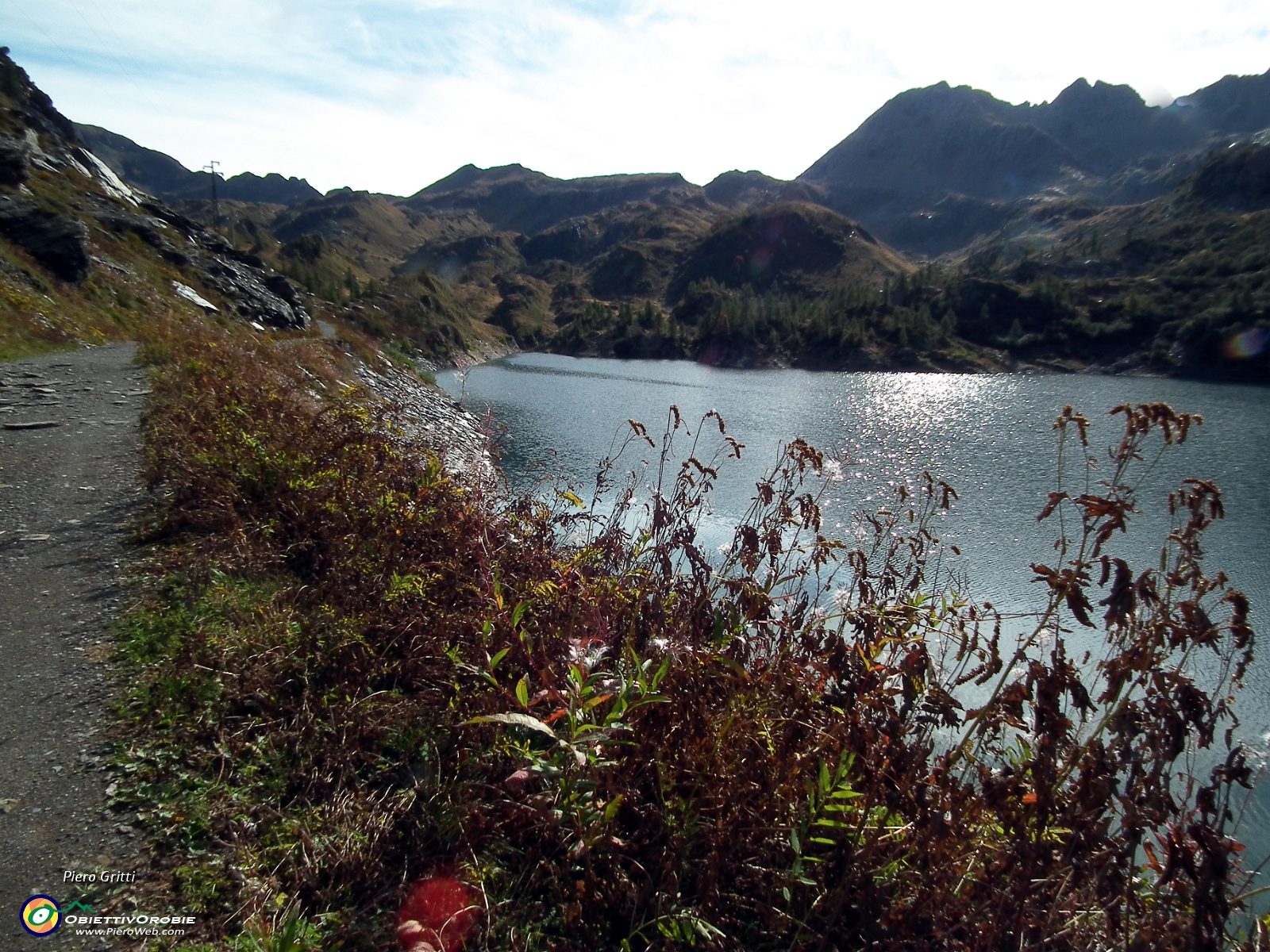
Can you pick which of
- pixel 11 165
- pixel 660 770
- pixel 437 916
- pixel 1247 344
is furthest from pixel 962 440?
pixel 1247 344

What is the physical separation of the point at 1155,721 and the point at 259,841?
3.82 meters

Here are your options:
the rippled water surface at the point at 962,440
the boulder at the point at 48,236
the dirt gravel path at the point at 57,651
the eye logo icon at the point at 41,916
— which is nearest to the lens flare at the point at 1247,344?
the rippled water surface at the point at 962,440

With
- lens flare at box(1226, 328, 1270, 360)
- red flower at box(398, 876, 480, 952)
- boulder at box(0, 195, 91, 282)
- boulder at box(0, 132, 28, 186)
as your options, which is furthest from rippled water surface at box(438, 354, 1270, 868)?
boulder at box(0, 132, 28, 186)

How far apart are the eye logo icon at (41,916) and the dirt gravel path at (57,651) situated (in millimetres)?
22

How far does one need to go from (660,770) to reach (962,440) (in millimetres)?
32229

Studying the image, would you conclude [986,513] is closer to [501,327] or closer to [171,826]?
[171,826]

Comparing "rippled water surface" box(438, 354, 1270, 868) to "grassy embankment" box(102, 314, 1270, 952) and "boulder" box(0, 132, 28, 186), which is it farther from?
"boulder" box(0, 132, 28, 186)

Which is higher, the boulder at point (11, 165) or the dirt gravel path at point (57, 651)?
the boulder at point (11, 165)

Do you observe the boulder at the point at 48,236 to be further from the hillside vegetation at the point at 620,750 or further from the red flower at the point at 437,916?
the red flower at the point at 437,916

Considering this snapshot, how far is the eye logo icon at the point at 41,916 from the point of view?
239cm

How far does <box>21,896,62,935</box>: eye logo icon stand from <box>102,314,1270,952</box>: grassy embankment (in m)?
0.34

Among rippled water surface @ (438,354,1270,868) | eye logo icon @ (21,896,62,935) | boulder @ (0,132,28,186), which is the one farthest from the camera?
boulder @ (0,132,28,186)

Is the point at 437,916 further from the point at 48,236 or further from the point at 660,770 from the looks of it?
the point at 48,236

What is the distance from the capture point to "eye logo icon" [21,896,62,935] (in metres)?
2.39
